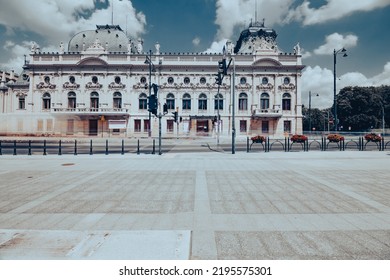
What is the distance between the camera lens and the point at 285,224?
4633mm

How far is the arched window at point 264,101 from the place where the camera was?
48.3 meters

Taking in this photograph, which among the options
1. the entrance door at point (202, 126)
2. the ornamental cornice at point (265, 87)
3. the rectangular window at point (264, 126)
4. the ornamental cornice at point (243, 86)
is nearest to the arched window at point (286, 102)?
the ornamental cornice at point (265, 87)

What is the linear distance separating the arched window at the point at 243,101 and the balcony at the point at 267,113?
233 cm

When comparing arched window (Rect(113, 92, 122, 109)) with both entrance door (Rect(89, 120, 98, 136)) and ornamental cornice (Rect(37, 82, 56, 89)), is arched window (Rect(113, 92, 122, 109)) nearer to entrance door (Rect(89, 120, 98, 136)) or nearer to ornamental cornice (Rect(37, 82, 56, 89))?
entrance door (Rect(89, 120, 98, 136))

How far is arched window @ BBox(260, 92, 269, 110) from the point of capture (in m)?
48.3

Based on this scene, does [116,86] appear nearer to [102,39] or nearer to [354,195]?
[102,39]

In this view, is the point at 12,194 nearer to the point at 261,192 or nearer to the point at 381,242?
the point at 261,192

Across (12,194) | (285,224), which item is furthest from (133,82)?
(285,224)

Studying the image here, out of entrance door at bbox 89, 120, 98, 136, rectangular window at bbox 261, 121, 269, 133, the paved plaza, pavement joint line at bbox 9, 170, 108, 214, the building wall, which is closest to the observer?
the paved plaza

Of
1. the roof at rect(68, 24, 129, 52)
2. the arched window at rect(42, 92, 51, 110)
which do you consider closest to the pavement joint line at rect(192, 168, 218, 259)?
the roof at rect(68, 24, 129, 52)

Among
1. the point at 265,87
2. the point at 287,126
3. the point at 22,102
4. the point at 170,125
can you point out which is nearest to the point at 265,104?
the point at 265,87

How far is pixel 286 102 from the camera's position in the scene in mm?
48406

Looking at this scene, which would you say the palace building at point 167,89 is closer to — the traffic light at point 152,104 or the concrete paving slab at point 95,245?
the traffic light at point 152,104

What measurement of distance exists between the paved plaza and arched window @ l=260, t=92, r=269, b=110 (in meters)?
40.9
